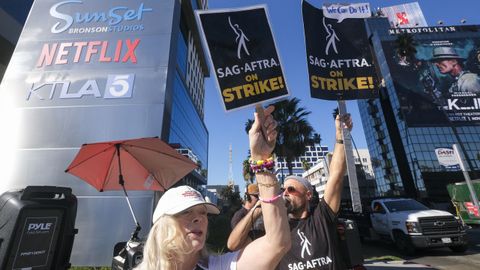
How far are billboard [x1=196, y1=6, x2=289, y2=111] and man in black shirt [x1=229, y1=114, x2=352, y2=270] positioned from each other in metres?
1.03

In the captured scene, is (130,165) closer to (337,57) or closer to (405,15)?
(337,57)

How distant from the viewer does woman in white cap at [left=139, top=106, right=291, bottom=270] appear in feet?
4.69

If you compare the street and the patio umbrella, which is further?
the street

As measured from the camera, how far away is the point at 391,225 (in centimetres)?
982

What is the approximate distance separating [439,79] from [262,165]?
6662 centimetres

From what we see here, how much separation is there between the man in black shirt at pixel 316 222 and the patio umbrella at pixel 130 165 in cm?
313

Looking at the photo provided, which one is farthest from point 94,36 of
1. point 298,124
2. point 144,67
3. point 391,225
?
point 298,124

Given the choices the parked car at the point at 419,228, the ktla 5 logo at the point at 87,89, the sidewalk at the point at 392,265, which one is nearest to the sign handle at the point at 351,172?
the sidewalk at the point at 392,265

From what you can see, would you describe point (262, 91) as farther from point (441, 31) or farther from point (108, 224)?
point (441, 31)

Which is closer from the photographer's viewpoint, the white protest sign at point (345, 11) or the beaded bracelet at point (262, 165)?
the beaded bracelet at point (262, 165)

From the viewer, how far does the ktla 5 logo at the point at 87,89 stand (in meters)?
9.57

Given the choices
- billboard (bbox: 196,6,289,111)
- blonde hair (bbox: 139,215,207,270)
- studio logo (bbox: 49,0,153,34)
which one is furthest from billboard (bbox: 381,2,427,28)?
blonde hair (bbox: 139,215,207,270)

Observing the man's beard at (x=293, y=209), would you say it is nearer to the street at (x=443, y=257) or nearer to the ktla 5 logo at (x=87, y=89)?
the street at (x=443, y=257)

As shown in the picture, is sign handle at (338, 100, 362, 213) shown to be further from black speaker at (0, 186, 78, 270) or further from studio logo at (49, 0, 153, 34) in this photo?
studio logo at (49, 0, 153, 34)
